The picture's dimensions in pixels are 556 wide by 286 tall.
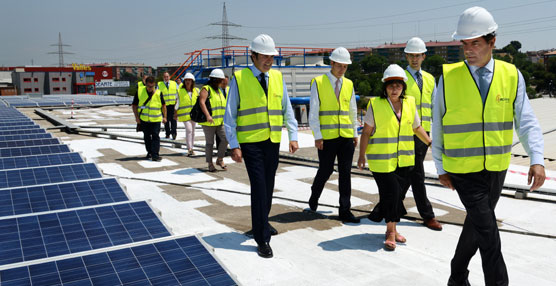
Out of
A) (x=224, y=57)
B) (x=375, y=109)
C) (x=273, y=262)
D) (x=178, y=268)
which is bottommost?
Answer: (x=273, y=262)

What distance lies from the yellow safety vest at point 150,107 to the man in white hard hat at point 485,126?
27.2 feet

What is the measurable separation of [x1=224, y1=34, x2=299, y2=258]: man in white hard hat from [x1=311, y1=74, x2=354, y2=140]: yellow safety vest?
1.08 metres

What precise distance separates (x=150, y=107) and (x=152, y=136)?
66cm

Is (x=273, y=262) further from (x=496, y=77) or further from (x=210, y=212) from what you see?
Answer: (x=496, y=77)

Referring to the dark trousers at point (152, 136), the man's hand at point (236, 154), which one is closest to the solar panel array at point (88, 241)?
the man's hand at point (236, 154)

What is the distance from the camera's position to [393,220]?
5.07 m

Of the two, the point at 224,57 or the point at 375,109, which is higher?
the point at 224,57

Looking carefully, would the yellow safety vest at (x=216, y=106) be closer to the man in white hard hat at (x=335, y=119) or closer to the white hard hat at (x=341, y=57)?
the man in white hard hat at (x=335, y=119)

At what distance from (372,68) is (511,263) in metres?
163

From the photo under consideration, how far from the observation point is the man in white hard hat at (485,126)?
11.1 ft

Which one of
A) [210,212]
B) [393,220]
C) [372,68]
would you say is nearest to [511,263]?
[393,220]

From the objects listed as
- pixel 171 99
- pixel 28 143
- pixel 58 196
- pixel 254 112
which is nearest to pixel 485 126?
pixel 254 112

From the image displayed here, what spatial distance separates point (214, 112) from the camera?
9.71 meters

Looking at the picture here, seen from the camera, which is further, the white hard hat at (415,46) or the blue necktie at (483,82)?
the white hard hat at (415,46)
